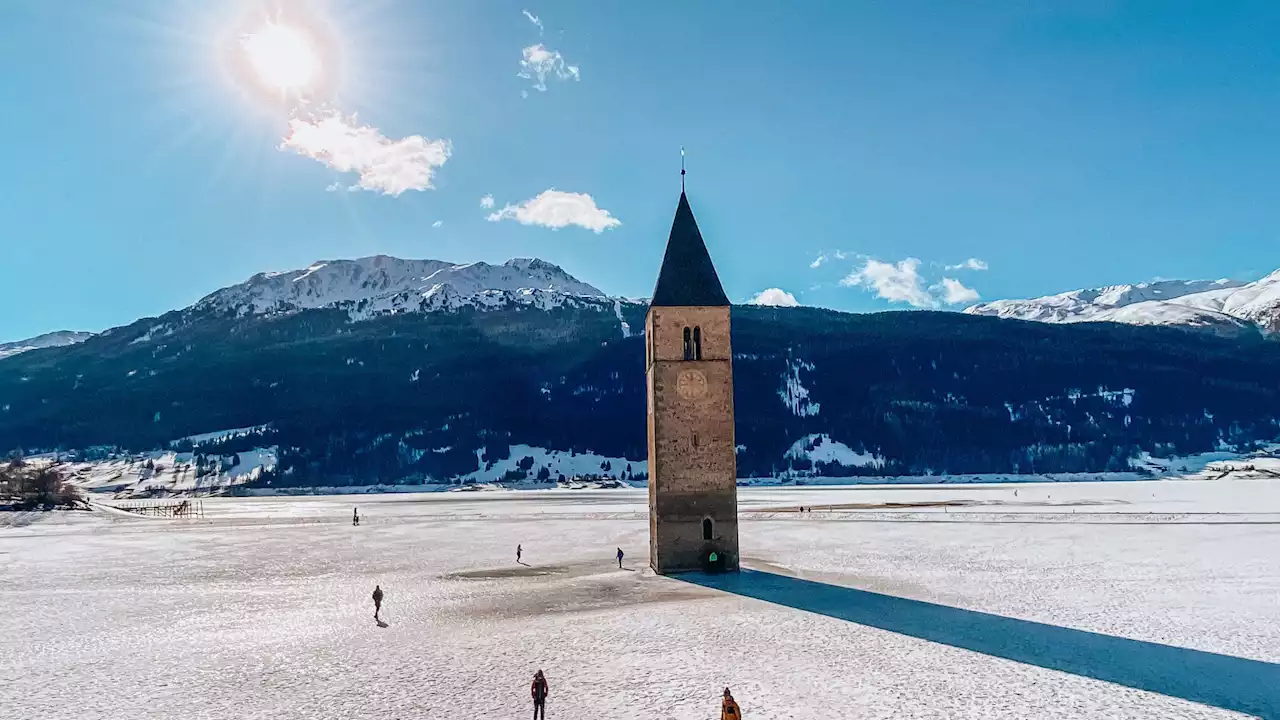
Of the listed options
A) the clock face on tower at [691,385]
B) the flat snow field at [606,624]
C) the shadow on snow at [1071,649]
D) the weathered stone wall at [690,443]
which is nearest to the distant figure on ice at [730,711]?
the flat snow field at [606,624]

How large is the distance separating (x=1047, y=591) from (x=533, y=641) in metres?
21.1

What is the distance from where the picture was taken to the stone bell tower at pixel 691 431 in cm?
4384

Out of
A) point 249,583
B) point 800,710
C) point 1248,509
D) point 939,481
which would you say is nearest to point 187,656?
point 249,583

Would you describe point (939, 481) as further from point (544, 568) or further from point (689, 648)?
point (689, 648)

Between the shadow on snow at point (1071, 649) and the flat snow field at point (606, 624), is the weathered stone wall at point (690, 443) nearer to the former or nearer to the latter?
the flat snow field at point (606, 624)

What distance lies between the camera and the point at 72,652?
91.5ft

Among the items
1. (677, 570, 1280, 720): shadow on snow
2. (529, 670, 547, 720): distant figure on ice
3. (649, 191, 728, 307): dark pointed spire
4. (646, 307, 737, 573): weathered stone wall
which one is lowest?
(677, 570, 1280, 720): shadow on snow

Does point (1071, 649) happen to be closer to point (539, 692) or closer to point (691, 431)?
point (539, 692)

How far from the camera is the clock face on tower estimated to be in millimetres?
44844

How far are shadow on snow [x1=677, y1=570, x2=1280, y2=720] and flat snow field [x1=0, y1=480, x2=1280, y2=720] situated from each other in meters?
0.24

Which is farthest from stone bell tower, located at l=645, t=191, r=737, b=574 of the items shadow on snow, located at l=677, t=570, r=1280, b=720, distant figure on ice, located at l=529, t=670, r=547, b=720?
distant figure on ice, located at l=529, t=670, r=547, b=720

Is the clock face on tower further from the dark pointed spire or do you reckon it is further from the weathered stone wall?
the dark pointed spire

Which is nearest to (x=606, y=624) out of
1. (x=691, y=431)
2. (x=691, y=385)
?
(x=691, y=431)

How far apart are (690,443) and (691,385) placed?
2.93 meters
